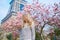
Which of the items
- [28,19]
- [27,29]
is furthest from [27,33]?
[28,19]

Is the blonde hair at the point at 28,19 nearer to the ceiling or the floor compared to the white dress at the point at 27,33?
nearer to the ceiling

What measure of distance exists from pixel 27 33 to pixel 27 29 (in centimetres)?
11

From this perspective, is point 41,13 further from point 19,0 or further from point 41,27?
point 19,0

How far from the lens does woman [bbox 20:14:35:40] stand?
12.9 ft

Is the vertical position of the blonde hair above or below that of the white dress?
above

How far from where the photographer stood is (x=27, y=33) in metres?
3.97

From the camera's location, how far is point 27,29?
4.02 metres

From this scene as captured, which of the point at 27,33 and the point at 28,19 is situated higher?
the point at 28,19

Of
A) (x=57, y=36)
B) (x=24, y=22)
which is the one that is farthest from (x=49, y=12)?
(x=24, y=22)

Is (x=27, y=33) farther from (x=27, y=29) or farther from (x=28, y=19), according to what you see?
(x=28, y=19)

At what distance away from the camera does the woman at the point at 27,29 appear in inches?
155

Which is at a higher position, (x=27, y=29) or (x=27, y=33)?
(x=27, y=29)

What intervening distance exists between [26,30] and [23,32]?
93 mm

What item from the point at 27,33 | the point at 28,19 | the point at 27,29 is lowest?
the point at 27,33
